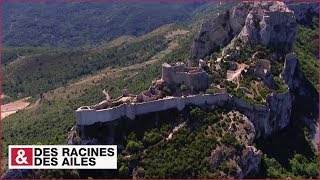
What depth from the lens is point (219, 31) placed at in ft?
312

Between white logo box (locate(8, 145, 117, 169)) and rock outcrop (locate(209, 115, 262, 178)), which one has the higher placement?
white logo box (locate(8, 145, 117, 169))

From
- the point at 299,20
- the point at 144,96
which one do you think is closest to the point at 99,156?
the point at 144,96

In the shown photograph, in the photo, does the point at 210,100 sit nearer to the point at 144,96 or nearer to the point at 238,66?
the point at 144,96

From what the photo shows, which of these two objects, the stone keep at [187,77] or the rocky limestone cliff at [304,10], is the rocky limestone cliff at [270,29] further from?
the rocky limestone cliff at [304,10]

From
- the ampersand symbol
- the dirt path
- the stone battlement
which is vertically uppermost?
the stone battlement

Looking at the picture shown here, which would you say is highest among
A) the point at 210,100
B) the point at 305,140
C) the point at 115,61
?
the point at 210,100

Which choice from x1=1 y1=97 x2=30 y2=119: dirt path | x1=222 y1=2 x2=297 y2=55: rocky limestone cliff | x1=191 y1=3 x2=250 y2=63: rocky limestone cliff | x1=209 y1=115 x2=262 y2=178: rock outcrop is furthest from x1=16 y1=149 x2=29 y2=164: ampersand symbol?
x1=1 y1=97 x2=30 y2=119: dirt path

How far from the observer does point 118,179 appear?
189 feet

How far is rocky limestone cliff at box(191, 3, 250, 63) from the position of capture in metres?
93.2

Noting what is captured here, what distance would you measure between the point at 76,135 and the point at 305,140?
106 ft

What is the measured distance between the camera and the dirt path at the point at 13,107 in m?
137

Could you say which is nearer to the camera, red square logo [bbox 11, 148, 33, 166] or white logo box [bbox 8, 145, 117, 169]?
white logo box [bbox 8, 145, 117, 169]

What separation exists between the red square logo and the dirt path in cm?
7947

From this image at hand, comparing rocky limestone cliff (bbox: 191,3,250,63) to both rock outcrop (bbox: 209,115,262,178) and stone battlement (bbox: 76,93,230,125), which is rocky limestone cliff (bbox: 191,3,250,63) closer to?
stone battlement (bbox: 76,93,230,125)
